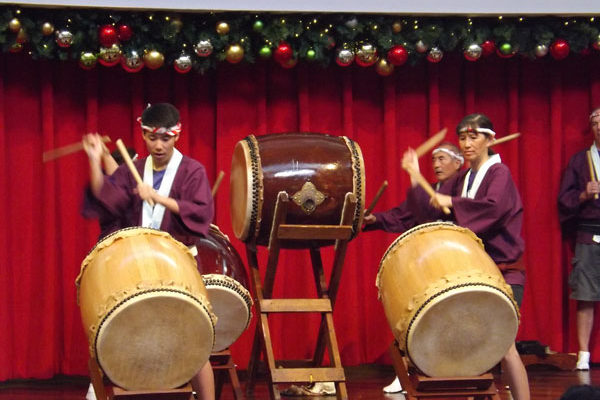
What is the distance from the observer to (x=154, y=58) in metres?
5.01

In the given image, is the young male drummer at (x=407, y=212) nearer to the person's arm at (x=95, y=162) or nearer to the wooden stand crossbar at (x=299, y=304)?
the wooden stand crossbar at (x=299, y=304)

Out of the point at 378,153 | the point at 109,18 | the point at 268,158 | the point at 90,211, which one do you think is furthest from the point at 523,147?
the point at 90,211

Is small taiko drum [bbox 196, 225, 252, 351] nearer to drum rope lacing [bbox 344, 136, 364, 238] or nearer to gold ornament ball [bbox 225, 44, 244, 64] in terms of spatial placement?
drum rope lacing [bbox 344, 136, 364, 238]

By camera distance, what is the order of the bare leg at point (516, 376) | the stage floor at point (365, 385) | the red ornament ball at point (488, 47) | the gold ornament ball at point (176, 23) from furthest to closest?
the red ornament ball at point (488, 47) → the gold ornament ball at point (176, 23) → the stage floor at point (365, 385) → the bare leg at point (516, 376)

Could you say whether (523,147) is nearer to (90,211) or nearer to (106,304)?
(90,211)

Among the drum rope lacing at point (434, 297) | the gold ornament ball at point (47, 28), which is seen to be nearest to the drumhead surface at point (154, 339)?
the drum rope lacing at point (434, 297)

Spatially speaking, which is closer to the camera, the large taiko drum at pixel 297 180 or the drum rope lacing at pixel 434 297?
the drum rope lacing at pixel 434 297

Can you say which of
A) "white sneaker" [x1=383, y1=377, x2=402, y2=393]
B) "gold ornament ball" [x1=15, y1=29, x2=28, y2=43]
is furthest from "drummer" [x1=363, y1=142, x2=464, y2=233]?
"gold ornament ball" [x1=15, y1=29, x2=28, y2=43]

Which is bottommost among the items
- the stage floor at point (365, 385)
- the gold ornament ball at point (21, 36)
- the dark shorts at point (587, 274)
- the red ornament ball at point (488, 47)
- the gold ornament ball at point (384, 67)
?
the stage floor at point (365, 385)

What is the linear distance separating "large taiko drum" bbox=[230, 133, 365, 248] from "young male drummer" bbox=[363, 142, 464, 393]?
328mm

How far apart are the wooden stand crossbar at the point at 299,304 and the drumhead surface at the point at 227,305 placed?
0.09 m

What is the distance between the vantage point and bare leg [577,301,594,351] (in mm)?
5520

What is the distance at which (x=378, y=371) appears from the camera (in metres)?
5.61

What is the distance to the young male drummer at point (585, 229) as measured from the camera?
215 inches
